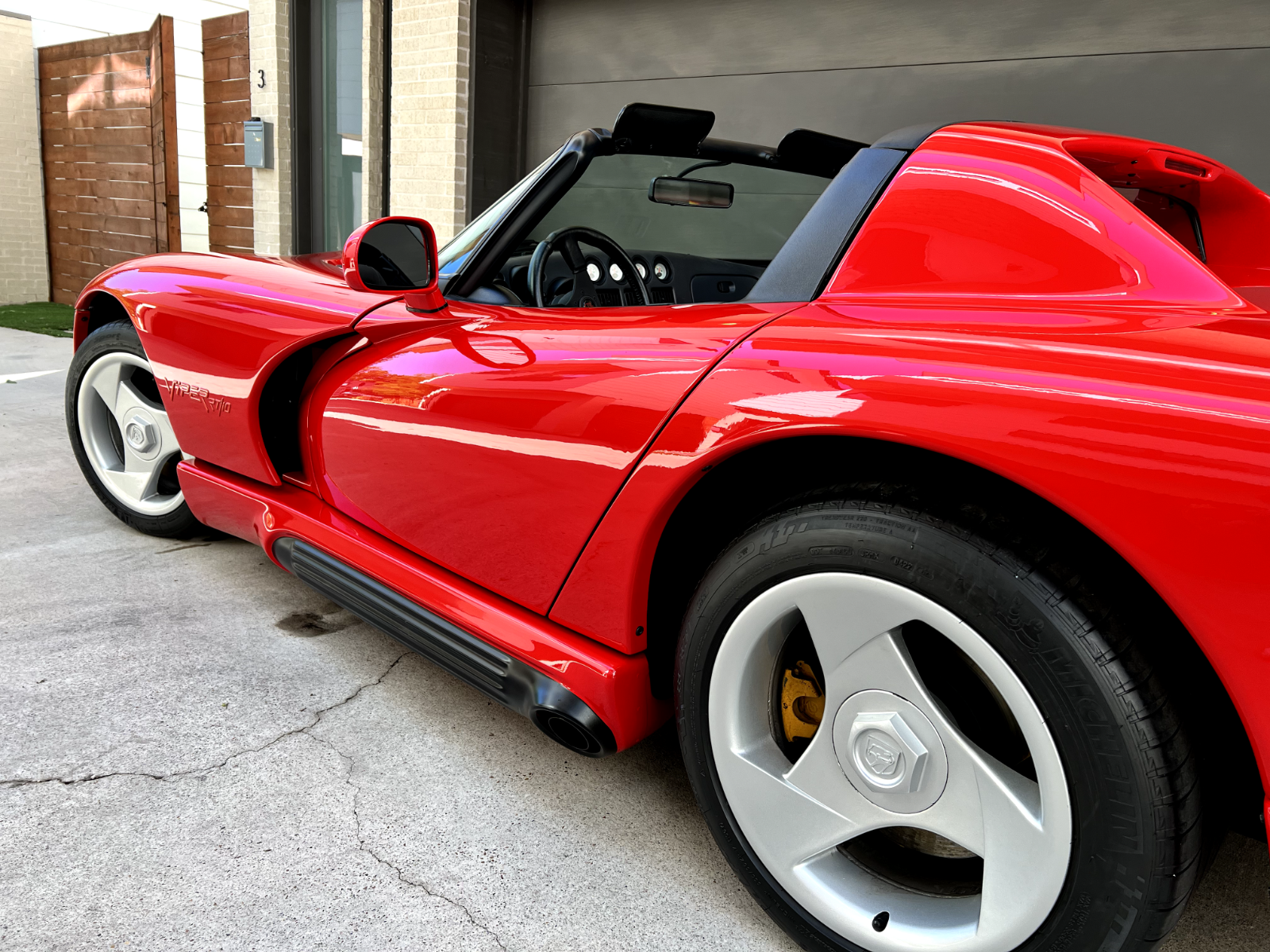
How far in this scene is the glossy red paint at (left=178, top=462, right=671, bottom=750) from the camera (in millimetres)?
1551

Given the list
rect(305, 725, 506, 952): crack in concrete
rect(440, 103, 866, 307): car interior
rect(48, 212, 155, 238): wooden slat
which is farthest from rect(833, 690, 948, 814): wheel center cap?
rect(48, 212, 155, 238): wooden slat

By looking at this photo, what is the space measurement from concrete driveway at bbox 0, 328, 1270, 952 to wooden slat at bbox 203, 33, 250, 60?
6293 mm

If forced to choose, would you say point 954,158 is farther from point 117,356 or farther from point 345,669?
point 117,356

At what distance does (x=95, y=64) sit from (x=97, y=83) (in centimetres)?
19

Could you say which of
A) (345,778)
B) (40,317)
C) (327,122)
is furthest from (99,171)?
(345,778)

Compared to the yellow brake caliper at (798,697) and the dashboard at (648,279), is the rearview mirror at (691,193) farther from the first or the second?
the yellow brake caliper at (798,697)

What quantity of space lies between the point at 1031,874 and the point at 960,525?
0.45m

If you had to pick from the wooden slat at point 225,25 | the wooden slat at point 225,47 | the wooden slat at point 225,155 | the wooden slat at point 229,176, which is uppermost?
the wooden slat at point 225,25

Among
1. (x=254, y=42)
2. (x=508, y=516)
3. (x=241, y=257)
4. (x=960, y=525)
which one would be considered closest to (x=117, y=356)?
(x=241, y=257)

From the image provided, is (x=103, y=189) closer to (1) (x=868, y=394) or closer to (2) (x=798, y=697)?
(2) (x=798, y=697)

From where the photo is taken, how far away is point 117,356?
2.78m

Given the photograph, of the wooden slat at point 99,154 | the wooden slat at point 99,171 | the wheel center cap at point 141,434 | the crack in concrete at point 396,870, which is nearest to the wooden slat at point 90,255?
the wooden slat at point 99,171

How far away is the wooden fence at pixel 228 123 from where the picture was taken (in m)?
7.36

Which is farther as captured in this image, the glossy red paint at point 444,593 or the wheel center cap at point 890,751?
the glossy red paint at point 444,593
